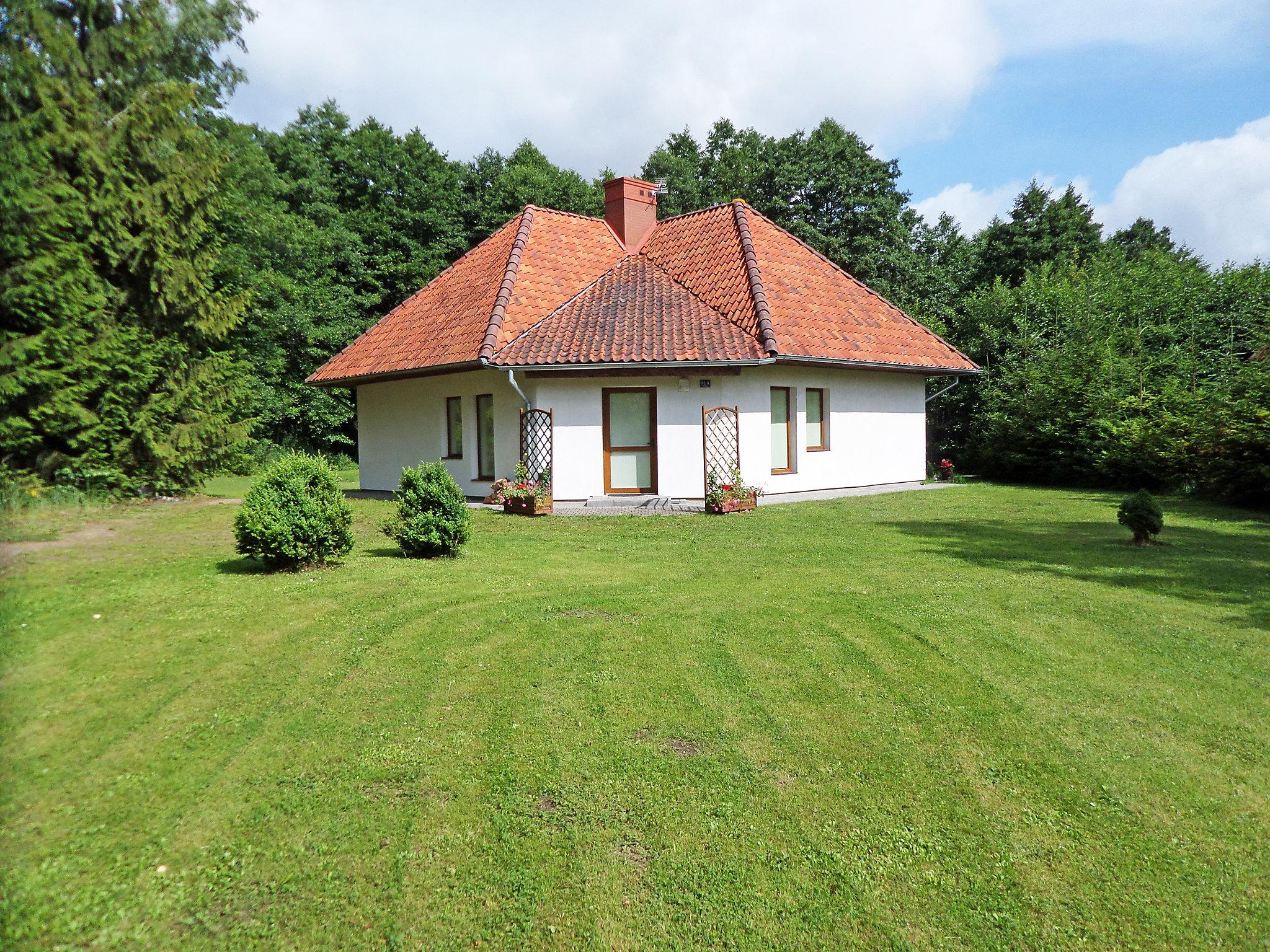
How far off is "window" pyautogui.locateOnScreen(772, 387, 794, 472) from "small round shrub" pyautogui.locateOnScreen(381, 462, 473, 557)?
9.40 m

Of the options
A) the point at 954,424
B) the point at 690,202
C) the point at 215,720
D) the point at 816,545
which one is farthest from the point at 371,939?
the point at 690,202

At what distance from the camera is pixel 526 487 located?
14172mm

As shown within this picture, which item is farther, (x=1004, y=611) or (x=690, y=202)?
(x=690, y=202)

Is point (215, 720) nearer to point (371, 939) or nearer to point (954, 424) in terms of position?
point (371, 939)

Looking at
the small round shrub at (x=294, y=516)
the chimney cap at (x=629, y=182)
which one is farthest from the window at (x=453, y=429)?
the small round shrub at (x=294, y=516)

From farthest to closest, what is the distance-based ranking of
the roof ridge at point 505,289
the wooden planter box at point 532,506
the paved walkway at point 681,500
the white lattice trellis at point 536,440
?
1. the white lattice trellis at point 536,440
2. the roof ridge at point 505,289
3. the paved walkway at point 681,500
4. the wooden planter box at point 532,506

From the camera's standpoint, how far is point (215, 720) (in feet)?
13.8

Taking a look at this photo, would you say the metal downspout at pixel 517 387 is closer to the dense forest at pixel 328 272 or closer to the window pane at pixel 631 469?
the window pane at pixel 631 469

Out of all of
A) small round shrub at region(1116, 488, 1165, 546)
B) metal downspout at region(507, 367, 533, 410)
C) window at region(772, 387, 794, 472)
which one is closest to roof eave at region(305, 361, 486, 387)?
metal downspout at region(507, 367, 533, 410)

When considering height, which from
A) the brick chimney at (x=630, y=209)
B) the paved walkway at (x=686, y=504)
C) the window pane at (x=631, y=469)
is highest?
the brick chimney at (x=630, y=209)

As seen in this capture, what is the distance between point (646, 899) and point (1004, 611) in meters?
4.83

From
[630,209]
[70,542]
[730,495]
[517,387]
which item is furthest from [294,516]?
[630,209]

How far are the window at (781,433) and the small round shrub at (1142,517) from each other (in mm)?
7577

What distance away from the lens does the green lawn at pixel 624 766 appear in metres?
2.90
